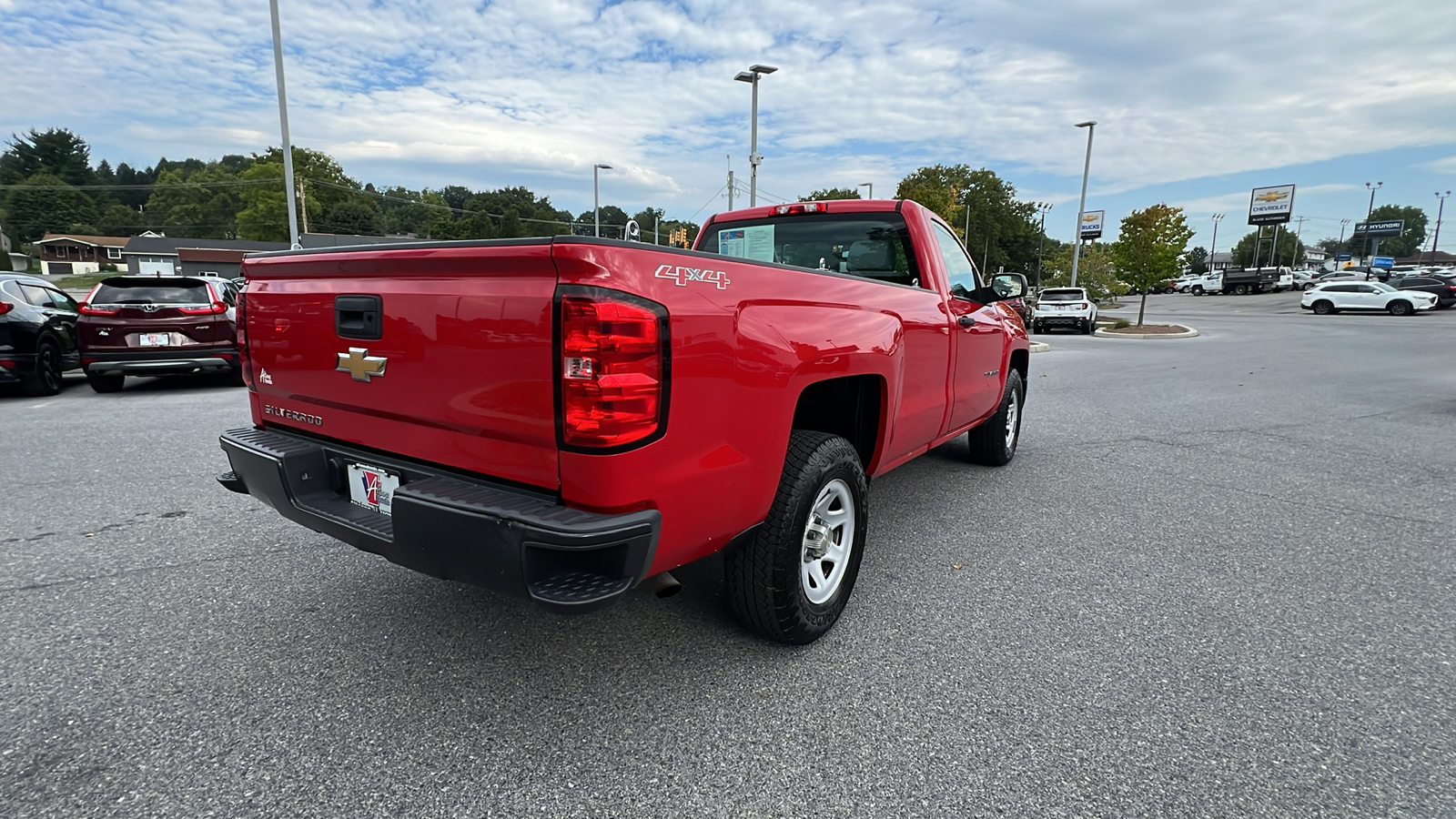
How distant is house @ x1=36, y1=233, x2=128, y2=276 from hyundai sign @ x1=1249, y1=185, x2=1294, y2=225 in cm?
12010

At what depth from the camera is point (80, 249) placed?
312ft

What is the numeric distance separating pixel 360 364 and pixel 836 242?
9.50 ft

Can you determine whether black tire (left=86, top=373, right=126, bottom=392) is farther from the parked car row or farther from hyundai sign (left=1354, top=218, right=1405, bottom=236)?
hyundai sign (left=1354, top=218, right=1405, bottom=236)

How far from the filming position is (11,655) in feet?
9.00

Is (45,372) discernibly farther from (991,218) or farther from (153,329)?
(991,218)

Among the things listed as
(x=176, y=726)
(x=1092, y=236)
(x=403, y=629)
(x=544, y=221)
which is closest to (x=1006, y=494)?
(x=403, y=629)

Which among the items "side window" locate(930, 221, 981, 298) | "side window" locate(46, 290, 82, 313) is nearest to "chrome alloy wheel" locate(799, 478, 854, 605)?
"side window" locate(930, 221, 981, 298)

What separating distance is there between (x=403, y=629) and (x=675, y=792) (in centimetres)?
151

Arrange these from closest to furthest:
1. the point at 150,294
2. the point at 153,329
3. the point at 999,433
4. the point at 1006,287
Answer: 1. the point at 1006,287
2. the point at 999,433
3. the point at 153,329
4. the point at 150,294

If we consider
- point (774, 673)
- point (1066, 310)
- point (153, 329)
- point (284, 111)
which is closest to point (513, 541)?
point (774, 673)

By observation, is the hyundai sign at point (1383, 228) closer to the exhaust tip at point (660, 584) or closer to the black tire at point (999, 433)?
the black tire at point (999, 433)

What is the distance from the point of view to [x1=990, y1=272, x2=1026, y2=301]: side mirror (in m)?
4.89

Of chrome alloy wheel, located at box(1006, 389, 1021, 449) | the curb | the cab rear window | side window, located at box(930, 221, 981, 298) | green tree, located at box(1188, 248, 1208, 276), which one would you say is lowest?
the curb

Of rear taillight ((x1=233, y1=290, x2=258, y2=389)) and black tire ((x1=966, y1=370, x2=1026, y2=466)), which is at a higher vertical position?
rear taillight ((x1=233, y1=290, x2=258, y2=389))
